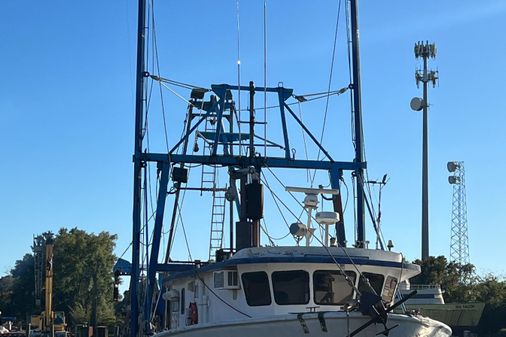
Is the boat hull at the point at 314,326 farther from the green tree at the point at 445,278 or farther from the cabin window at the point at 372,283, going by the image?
the green tree at the point at 445,278

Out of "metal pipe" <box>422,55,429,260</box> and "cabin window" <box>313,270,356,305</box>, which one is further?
"metal pipe" <box>422,55,429,260</box>

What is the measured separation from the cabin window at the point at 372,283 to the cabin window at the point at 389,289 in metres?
0.20

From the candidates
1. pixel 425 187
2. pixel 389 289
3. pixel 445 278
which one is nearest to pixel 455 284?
pixel 445 278

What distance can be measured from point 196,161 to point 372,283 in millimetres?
7762

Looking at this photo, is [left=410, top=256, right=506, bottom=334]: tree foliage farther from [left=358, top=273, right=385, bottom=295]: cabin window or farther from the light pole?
[left=358, top=273, right=385, bottom=295]: cabin window

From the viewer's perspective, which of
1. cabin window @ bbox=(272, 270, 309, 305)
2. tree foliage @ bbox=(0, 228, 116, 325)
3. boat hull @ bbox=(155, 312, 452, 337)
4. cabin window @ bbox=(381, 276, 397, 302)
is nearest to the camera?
boat hull @ bbox=(155, 312, 452, 337)

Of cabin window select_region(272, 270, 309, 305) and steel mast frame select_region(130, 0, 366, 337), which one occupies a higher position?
steel mast frame select_region(130, 0, 366, 337)

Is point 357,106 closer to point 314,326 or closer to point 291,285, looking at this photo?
point 291,285

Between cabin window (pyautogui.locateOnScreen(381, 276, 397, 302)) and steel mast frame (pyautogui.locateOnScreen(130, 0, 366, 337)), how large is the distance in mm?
4944

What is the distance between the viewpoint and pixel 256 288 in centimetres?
1716

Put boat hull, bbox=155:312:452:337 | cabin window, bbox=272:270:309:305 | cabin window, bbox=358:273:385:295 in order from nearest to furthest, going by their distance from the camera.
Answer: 1. boat hull, bbox=155:312:452:337
2. cabin window, bbox=272:270:309:305
3. cabin window, bbox=358:273:385:295

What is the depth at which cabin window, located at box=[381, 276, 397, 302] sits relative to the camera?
59.0 feet

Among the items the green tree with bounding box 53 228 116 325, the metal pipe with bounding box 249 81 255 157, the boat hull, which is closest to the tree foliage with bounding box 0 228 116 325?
the green tree with bounding box 53 228 116 325

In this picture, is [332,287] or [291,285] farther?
[332,287]
